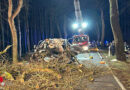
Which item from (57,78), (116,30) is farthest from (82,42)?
(57,78)

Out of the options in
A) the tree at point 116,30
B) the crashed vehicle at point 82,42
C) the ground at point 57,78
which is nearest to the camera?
the ground at point 57,78

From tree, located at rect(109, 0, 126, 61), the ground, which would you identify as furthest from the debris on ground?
tree, located at rect(109, 0, 126, 61)

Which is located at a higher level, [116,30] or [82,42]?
[116,30]

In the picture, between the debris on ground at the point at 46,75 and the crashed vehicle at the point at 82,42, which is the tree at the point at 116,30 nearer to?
the debris on ground at the point at 46,75

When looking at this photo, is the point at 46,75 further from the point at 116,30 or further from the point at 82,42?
the point at 82,42

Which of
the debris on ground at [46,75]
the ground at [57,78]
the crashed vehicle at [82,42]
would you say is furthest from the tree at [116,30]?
the crashed vehicle at [82,42]

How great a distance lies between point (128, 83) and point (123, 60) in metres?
5.49

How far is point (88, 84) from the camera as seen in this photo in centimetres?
590

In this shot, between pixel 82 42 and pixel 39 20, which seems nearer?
pixel 82 42

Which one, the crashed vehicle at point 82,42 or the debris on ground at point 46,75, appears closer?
the debris on ground at point 46,75

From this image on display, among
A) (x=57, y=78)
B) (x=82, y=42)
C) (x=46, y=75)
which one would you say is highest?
(x=82, y=42)

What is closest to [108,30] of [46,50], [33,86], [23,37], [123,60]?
[23,37]

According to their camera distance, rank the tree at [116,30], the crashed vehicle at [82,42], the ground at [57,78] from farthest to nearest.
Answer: the crashed vehicle at [82,42], the tree at [116,30], the ground at [57,78]

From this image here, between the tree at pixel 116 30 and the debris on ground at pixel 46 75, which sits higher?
the tree at pixel 116 30
